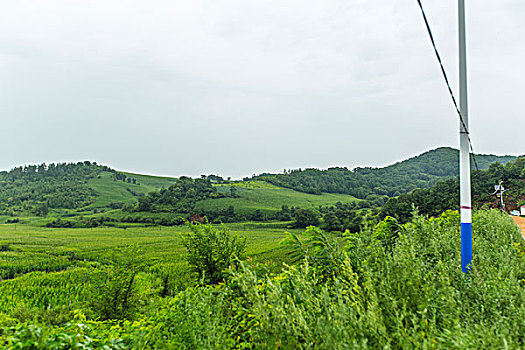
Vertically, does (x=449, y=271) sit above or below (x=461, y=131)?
below

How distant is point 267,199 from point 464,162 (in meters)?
47.2

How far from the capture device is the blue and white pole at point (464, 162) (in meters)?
3.20

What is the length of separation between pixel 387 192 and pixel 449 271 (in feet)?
96.8

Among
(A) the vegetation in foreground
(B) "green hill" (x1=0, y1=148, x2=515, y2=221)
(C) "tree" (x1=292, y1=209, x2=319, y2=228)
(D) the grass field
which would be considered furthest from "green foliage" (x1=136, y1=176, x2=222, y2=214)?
(A) the vegetation in foreground

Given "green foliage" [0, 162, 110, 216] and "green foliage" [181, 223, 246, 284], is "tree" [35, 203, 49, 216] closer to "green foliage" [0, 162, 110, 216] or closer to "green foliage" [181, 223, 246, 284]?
"green foliage" [0, 162, 110, 216]

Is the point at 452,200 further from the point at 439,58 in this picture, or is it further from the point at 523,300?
the point at 523,300

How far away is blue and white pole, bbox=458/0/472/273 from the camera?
3.20 metres

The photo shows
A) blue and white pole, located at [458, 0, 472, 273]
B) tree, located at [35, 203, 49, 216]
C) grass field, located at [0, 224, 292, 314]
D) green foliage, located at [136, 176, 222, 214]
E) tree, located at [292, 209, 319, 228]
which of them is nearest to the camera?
blue and white pole, located at [458, 0, 472, 273]

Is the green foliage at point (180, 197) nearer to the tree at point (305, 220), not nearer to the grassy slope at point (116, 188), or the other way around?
the grassy slope at point (116, 188)

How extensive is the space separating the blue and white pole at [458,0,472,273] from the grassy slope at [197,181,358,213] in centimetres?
3773

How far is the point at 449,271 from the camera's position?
272 centimetres

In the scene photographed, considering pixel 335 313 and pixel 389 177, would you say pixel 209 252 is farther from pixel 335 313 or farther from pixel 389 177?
pixel 389 177

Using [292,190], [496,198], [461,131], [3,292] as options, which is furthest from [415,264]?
[292,190]

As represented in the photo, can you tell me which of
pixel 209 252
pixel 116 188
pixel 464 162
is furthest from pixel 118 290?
pixel 116 188
